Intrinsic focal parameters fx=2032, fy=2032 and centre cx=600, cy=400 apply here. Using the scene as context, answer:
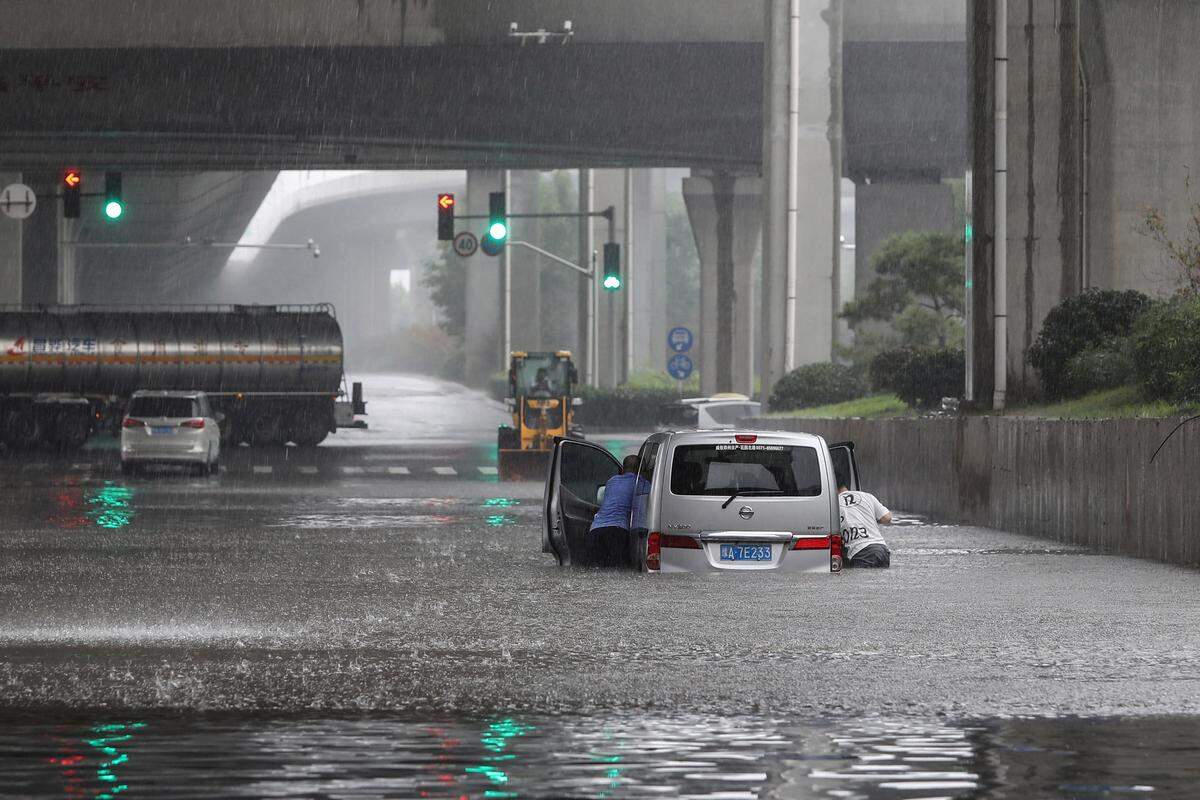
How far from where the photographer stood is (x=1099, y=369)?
87.5 feet

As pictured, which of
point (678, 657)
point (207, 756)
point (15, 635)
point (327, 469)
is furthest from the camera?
point (327, 469)

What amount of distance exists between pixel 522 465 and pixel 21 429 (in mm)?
17333

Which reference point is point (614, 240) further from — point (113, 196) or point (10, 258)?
point (113, 196)

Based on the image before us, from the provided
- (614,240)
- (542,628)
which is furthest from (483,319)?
(542,628)

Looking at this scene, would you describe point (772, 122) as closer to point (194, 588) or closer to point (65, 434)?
point (65, 434)

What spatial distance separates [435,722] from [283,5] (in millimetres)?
34993

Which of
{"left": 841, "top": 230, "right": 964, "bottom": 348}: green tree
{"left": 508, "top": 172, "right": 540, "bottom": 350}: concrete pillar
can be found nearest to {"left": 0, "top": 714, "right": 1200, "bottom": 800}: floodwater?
{"left": 841, "top": 230, "right": 964, "bottom": 348}: green tree

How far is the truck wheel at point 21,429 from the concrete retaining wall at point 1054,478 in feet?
94.1

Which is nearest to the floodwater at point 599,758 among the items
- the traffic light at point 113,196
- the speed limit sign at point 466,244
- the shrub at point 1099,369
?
the shrub at point 1099,369

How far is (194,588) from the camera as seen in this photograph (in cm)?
1581

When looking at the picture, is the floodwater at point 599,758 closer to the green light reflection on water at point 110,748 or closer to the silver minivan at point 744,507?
the green light reflection on water at point 110,748

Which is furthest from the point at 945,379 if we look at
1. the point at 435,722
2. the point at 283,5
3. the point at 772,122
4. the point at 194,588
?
the point at 435,722

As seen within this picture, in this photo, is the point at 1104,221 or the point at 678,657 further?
the point at 1104,221

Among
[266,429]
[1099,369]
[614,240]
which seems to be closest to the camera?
[1099,369]
